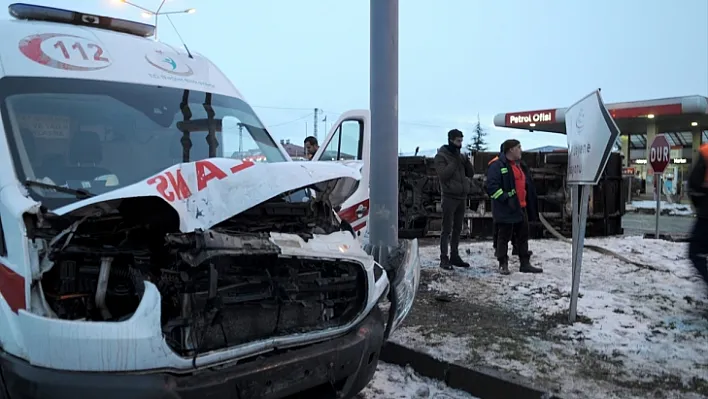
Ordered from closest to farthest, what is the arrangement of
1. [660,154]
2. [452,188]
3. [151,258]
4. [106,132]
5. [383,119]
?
[151,258], [106,132], [383,119], [452,188], [660,154]

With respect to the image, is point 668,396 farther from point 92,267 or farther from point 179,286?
point 92,267

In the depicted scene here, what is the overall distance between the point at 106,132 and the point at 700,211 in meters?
4.93

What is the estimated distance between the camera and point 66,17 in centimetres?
435

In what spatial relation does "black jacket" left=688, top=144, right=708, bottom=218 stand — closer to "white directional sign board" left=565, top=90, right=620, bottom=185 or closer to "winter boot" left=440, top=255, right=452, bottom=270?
"white directional sign board" left=565, top=90, right=620, bottom=185

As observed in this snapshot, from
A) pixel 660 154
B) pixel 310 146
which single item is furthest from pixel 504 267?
pixel 660 154

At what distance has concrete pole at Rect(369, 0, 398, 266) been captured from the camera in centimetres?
587

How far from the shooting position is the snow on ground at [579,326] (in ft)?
13.1

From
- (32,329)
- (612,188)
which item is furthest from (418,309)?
(612,188)

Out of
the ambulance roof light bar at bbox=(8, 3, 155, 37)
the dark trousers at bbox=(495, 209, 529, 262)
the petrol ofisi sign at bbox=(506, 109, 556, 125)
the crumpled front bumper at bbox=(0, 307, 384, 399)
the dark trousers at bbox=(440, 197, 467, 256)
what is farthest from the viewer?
the petrol ofisi sign at bbox=(506, 109, 556, 125)

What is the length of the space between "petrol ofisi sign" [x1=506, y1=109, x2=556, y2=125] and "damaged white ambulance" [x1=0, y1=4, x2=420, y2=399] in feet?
99.1

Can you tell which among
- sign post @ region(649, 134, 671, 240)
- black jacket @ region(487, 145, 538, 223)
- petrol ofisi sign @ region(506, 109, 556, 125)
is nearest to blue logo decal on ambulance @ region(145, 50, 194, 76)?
black jacket @ region(487, 145, 538, 223)

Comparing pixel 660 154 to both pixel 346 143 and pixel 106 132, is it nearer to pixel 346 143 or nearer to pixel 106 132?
pixel 346 143

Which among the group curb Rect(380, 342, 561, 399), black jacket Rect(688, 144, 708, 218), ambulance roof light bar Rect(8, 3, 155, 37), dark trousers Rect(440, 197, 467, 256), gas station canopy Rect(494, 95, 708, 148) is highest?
gas station canopy Rect(494, 95, 708, 148)

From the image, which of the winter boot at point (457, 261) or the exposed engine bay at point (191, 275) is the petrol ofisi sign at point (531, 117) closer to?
the winter boot at point (457, 261)
